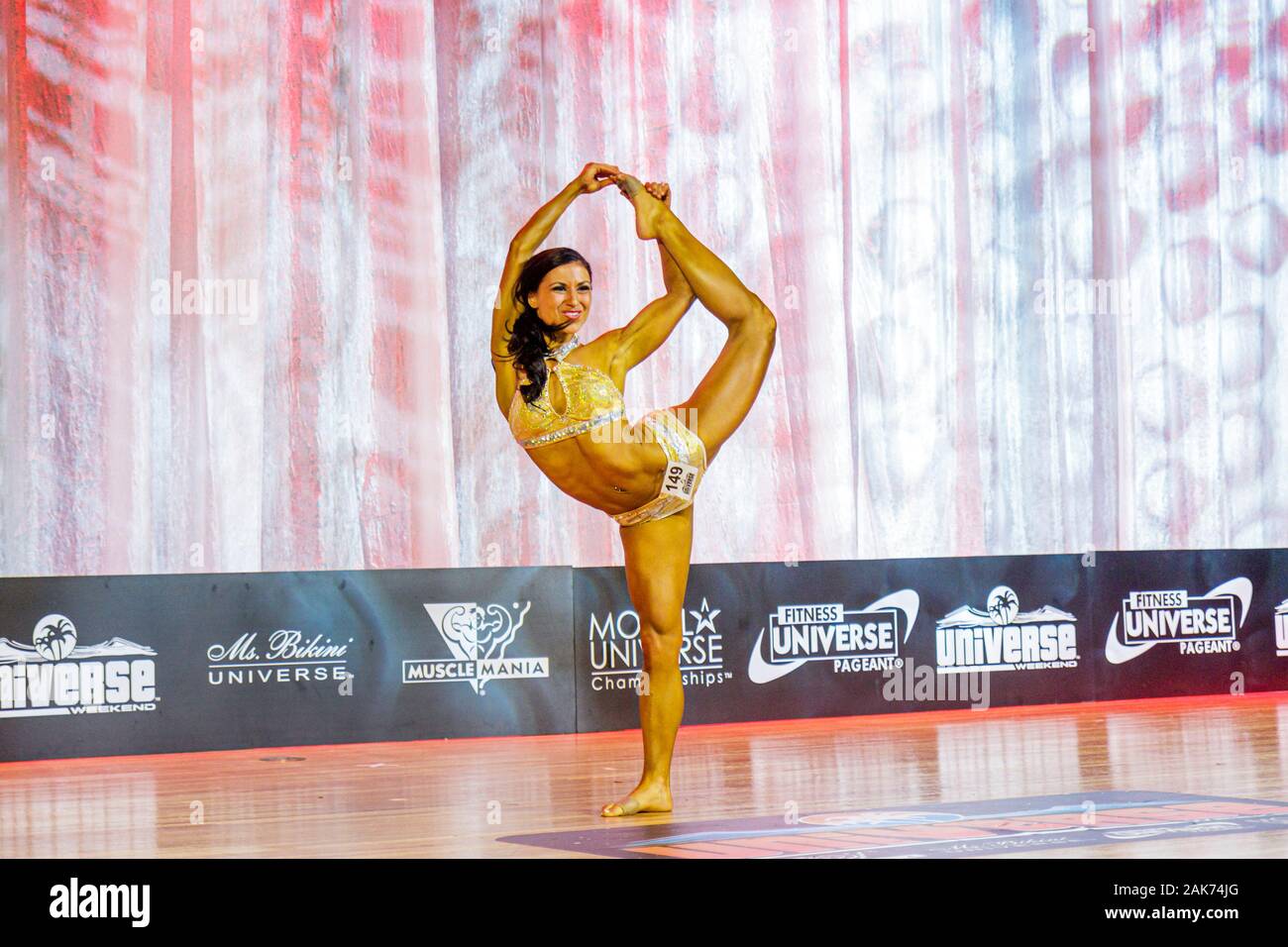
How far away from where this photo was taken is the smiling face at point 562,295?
421cm

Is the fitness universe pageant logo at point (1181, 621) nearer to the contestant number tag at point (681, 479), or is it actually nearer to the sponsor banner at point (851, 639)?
the sponsor banner at point (851, 639)

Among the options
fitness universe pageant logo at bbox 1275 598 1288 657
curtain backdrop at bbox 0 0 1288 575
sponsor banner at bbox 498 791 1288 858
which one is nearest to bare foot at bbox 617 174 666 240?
sponsor banner at bbox 498 791 1288 858

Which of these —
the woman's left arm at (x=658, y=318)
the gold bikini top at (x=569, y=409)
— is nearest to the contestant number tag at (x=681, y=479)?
the gold bikini top at (x=569, y=409)

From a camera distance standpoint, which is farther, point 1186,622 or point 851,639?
point 1186,622

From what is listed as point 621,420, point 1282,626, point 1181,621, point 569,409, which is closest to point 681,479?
point 621,420

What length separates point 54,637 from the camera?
5883 millimetres

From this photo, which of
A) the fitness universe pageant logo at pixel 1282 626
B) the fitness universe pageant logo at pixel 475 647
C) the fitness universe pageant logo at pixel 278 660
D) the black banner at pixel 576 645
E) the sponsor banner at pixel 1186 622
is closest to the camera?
the black banner at pixel 576 645

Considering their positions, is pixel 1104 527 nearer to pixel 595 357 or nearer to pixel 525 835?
pixel 595 357

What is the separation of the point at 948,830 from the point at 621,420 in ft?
4.21

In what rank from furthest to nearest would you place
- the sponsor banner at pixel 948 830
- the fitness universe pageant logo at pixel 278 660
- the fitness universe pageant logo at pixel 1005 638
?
the fitness universe pageant logo at pixel 1005 638 → the fitness universe pageant logo at pixel 278 660 → the sponsor banner at pixel 948 830

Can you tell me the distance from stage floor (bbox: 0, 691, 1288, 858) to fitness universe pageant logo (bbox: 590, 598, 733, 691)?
227mm

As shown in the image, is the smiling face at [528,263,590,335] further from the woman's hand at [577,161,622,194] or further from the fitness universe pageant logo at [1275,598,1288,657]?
the fitness universe pageant logo at [1275,598,1288,657]

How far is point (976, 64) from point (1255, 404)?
2.37 metres

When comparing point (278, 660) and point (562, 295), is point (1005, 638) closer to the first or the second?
point (278, 660)
